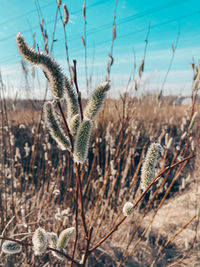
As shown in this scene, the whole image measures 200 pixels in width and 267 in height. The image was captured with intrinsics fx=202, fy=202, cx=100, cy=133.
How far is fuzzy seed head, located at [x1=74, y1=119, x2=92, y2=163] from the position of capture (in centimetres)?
54

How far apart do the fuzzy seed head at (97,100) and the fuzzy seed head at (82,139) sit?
0.18 ft

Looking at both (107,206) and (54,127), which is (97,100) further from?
(107,206)

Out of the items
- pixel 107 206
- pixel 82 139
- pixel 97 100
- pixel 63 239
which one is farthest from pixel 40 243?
pixel 107 206

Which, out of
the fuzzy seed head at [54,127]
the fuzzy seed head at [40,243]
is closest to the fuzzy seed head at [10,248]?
the fuzzy seed head at [40,243]

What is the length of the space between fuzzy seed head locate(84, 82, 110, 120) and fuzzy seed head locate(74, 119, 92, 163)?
0.18 ft

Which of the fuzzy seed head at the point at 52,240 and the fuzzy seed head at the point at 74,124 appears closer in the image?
the fuzzy seed head at the point at 74,124

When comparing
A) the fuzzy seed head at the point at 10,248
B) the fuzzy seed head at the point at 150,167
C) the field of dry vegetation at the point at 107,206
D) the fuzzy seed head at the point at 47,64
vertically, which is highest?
the fuzzy seed head at the point at 47,64

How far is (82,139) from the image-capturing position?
540 mm

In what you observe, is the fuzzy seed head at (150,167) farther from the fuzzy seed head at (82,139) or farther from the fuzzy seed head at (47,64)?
the fuzzy seed head at (47,64)

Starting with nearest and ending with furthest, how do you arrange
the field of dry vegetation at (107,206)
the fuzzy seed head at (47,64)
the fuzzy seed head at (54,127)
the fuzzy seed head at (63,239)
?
the fuzzy seed head at (47,64) < the fuzzy seed head at (54,127) < the fuzzy seed head at (63,239) < the field of dry vegetation at (107,206)

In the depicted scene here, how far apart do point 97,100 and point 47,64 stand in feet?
0.55

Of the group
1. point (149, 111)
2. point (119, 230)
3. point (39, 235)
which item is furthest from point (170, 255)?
point (149, 111)

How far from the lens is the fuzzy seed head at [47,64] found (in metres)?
0.48

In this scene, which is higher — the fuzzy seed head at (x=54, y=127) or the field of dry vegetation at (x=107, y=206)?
the fuzzy seed head at (x=54, y=127)
